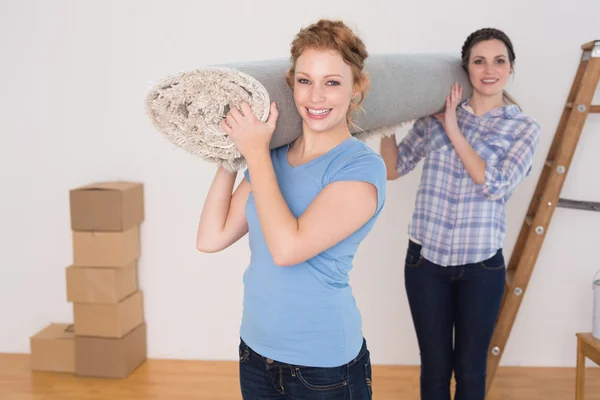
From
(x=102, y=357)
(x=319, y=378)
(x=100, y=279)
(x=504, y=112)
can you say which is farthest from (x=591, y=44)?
(x=102, y=357)

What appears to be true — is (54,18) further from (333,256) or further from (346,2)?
(333,256)

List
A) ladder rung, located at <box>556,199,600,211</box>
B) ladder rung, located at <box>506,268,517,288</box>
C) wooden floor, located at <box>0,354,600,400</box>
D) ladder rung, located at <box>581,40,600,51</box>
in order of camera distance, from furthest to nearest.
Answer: wooden floor, located at <box>0,354,600,400</box> → ladder rung, located at <box>556,199,600,211</box> → ladder rung, located at <box>506,268,517,288</box> → ladder rung, located at <box>581,40,600,51</box>

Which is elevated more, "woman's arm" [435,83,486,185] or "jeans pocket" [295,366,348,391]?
"woman's arm" [435,83,486,185]

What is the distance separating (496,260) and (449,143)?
422 mm

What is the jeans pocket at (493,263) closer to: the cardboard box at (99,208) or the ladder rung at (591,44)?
the ladder rung at (591,44)

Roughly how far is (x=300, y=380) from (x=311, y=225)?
335 millimetres

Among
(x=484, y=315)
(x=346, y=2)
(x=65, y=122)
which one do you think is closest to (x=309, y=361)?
(x=484, y=315)

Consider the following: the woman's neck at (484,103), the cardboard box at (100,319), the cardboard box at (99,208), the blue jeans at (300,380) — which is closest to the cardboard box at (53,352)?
the cardboard box at (100,319)

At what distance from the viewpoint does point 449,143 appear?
227cm

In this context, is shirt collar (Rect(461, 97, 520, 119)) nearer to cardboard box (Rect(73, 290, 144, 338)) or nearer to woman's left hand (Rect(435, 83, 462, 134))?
woman's left hand (Rect(435, 83, 462, 134))

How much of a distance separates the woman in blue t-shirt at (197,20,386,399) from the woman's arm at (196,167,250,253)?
0.23 feet

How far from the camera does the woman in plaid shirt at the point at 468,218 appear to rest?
2.19 m

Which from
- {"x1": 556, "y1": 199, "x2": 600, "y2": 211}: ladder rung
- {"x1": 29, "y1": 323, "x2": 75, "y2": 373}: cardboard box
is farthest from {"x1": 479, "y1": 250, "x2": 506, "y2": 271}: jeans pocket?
{"x1": 29, "y1": 323, "x2": 75, "y2": 373}: cardboard box

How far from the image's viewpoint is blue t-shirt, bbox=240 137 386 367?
1.37 metres
